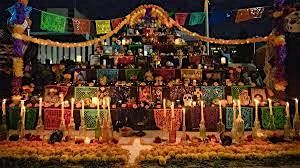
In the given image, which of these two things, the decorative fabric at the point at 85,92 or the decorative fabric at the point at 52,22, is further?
the decorative fabric at the point at 52,22

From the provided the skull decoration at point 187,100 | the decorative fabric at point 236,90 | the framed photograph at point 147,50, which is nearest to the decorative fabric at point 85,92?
the skull decoration at point 187,100

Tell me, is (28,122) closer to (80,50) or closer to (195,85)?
(195,85)

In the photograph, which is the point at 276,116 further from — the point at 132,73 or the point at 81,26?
Answer: the point at 81,26

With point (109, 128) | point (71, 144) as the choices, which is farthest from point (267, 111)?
point (71, 144)

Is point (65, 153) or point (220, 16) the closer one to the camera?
point (65, 153)

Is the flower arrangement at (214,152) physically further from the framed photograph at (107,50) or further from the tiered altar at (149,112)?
the framed photograph at (107,50)

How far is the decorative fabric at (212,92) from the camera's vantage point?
9930 millimetres

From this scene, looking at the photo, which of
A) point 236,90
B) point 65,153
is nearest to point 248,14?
point 236,90

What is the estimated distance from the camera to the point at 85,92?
996cm

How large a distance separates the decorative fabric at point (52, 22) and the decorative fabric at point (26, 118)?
3049 millimetres

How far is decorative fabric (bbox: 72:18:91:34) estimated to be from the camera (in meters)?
12.0

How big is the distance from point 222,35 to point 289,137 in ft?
61.7

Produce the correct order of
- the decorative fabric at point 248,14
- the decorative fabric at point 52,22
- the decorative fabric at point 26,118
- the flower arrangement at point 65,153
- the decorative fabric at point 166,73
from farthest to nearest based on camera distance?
the decorative fabric at point 248,14 < the decorative fabric at point 52,22 < the decorative fabric at point 166,73 < the decorative fabric at point 26,118 < the flower arrangement at point 65,153

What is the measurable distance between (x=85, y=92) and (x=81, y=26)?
3.09m
